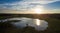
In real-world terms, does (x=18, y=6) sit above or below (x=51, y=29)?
above

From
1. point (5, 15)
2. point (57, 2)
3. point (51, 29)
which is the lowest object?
point (51, 29)

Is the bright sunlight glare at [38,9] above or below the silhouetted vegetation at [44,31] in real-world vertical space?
above

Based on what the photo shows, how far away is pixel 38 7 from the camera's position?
214 cm

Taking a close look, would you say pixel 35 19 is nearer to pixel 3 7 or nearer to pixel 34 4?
pixel 34 4

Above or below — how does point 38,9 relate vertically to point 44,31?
above

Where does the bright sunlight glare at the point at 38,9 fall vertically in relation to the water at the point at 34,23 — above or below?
above

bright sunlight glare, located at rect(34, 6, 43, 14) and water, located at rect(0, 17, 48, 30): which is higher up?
bright sunlight glare, located at rect(34, 6, 43, 14)

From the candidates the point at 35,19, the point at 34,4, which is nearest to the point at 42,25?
the point at 35,19

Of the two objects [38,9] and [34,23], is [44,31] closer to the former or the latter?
[34,23]

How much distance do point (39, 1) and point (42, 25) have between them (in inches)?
11.5

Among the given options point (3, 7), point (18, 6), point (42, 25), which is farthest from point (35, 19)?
point (3, 7)

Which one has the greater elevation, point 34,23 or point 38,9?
point 38,9

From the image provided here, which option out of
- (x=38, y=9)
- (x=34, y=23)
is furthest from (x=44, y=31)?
(x=38, y=9)

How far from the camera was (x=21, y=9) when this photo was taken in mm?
2141
